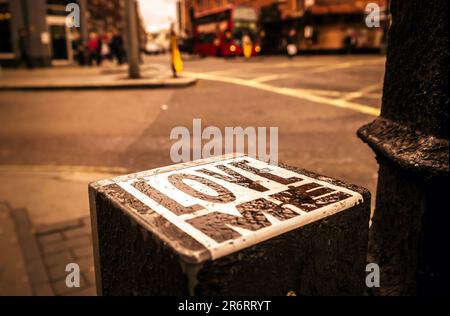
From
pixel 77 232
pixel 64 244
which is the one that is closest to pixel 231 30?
pixel 77 232

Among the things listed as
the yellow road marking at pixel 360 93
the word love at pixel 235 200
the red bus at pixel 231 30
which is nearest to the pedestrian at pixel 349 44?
the red bus at pixel 231 30

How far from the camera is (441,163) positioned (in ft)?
3.97

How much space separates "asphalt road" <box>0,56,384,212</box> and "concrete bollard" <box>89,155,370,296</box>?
3104 mm

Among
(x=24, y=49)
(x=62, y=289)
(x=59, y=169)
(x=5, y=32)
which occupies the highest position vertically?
(x=5, y=32)

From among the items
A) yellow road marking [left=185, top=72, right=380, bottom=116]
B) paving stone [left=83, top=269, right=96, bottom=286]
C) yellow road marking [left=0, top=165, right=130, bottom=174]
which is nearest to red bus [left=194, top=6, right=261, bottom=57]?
yellow road marking [left=185, top=72, right=380, bottom=116]

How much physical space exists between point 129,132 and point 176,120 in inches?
37.7

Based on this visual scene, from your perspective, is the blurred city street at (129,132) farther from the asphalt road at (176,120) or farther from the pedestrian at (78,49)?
the pedestrian at (78,49)

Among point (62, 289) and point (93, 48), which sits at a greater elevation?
point (93, 48)

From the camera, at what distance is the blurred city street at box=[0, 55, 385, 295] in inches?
145

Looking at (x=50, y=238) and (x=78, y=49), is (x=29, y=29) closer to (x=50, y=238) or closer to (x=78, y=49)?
(x=78, y=49)

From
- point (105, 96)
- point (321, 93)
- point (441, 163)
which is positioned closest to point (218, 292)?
point (441, 163)

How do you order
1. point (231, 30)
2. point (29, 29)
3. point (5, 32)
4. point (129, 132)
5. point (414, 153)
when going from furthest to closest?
point (231, 30), point (5, 32), point (29, 29), point (129, 132), point (414, 153)

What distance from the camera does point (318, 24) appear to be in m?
29.9
